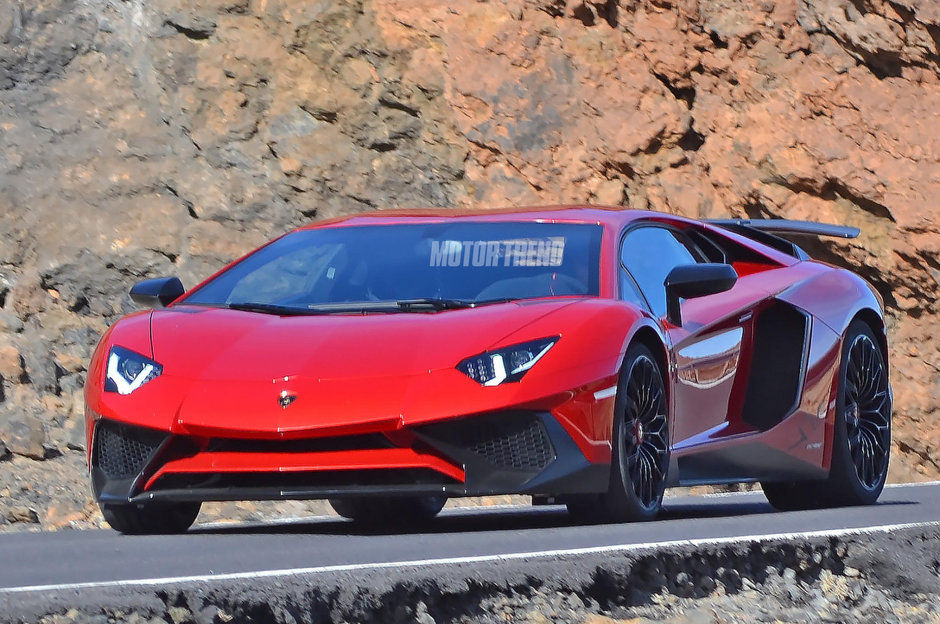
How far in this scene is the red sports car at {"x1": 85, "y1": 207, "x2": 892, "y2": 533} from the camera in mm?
5426

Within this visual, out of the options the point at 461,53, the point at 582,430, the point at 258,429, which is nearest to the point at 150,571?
the point at 258,429

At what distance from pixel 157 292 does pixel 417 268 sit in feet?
3.36

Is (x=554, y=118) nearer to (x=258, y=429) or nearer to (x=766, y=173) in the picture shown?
(x=766, y=173)

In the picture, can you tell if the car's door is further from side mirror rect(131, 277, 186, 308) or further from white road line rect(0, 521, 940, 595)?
side mirror rect(131, 277, 186, 308)

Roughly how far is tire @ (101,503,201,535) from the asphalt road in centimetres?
6

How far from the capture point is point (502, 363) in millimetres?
5488

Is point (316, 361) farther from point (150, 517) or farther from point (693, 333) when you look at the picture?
point (693, 333)

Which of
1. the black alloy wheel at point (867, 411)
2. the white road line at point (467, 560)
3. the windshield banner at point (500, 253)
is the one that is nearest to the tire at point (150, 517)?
the windshield banner at point (500, 253)

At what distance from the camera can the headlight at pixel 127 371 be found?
5719mm

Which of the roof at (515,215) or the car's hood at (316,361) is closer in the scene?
the car's hood at (316,361)

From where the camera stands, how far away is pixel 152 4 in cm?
1502

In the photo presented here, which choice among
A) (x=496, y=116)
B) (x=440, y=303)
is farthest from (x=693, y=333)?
(x=496, y=116)

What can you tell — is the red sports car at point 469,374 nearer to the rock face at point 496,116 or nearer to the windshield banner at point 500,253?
the windshield banner at point 500,253

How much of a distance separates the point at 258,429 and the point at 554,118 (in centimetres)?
961
